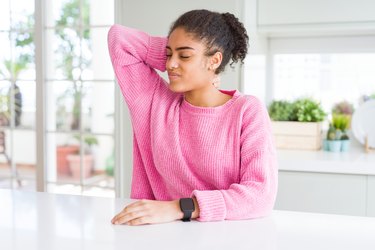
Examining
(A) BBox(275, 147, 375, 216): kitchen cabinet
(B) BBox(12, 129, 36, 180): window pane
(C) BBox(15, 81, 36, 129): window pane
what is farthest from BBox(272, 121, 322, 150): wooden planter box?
(B) BBox(12, 129, 36, 180): window pane

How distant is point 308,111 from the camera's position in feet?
9.18

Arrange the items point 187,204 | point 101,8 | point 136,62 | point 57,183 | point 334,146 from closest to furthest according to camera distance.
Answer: point 187,204 < point 136,62 < point 334,146 < point 57,183 < point 101,8

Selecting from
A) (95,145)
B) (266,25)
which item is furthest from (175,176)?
(95,145)

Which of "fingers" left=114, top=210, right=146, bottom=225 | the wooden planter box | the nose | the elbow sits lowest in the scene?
"fingers" left=114, top=210, right=146, bottom=225

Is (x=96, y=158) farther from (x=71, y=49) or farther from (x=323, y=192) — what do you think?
(x=323, y=192)

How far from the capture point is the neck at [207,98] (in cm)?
149

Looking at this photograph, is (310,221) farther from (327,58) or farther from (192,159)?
(327,58)

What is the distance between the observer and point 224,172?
1.38 metres

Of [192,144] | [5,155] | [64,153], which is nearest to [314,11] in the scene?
[192,144]

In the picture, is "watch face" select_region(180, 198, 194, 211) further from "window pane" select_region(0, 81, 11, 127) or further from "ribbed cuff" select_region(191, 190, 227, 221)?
"window pane" select_region(0, 81, 11, 127)

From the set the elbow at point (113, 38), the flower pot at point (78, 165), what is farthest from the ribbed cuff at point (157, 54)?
the flower pot at point (78, 165)

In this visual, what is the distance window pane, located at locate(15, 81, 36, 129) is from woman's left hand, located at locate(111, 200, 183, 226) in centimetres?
402

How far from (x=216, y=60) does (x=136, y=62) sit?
0.28m

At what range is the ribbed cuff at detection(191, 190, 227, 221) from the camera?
3.93ft
